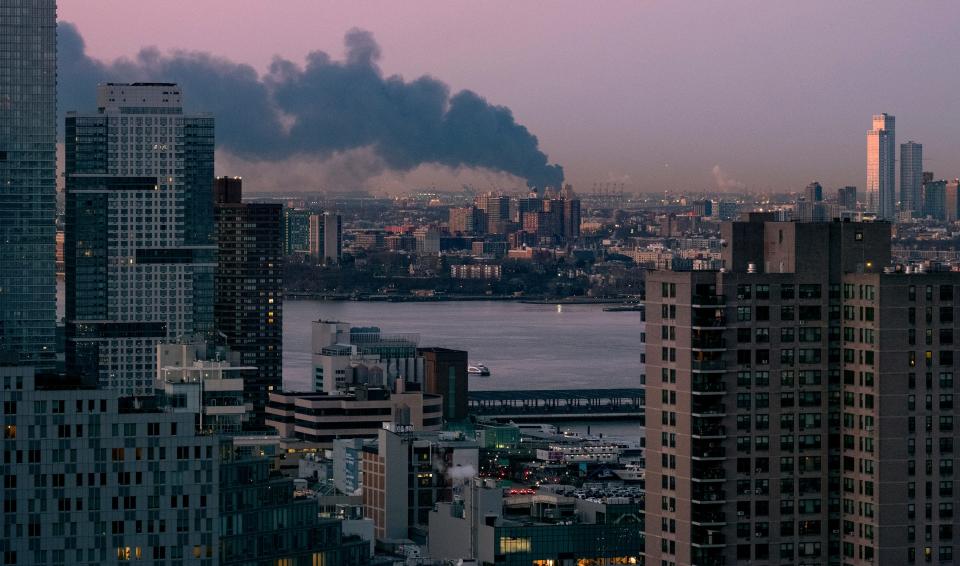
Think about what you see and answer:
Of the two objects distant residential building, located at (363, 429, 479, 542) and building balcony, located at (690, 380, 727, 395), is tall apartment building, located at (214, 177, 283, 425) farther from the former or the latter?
building balcony, located at (690, 380, 727, 395)

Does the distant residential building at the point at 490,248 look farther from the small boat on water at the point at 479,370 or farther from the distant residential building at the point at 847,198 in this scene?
the distant residential building at the point at 847,198

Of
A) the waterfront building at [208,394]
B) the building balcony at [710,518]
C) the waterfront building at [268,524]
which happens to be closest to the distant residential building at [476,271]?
the waterfront building at [208,394]

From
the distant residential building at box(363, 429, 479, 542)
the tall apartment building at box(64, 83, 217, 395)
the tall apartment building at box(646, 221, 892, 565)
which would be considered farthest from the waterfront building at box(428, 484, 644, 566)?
the tall apartment building at box(64, 83, 217, 395)

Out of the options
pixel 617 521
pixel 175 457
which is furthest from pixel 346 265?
pixel 175 457

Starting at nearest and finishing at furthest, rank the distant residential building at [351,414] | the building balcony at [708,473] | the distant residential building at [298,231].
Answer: the building balcony at [708,473]
the distant residential building at [351,414]
the distant residential building at [298,231]

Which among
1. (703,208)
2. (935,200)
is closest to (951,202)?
(935,200)
